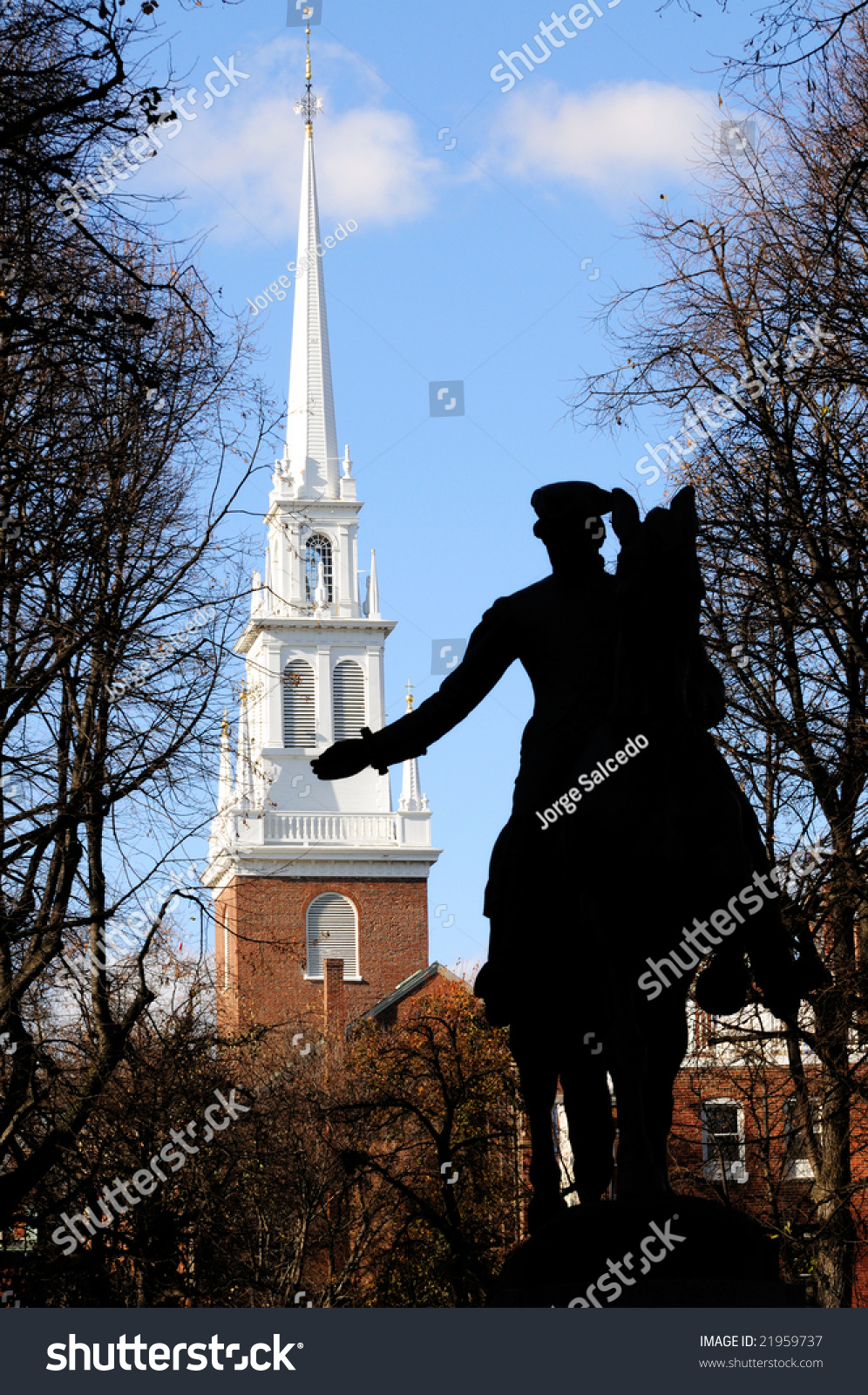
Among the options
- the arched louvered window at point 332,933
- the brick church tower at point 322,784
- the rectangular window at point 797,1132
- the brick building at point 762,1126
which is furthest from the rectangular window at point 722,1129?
the arched louvered window at point 332,933

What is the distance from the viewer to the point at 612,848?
6.41m

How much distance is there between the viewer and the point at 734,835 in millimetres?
6492

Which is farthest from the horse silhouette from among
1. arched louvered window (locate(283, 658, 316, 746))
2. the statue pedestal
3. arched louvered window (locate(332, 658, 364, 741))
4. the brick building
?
arched louvered window (locate(283, 658, 316, 746))

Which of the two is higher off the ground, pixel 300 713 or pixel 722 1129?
pixel 300 713

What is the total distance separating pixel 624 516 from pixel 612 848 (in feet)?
3.87

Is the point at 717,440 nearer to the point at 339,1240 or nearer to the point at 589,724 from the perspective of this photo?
the point at 589,724

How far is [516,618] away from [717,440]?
8977 millimetres

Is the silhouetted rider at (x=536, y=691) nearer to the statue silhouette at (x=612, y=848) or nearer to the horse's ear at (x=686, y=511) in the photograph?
the statue silhouette at (x=612, y=848)

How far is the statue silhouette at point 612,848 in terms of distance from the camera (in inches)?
253

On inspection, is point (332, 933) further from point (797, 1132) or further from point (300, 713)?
point (797, 1132)

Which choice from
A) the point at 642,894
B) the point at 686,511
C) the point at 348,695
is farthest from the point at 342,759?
the point at 348,695

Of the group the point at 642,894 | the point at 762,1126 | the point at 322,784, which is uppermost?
the point at 322,784

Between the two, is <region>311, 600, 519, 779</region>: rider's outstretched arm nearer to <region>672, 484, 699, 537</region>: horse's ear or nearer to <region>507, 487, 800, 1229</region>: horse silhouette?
<region>507, 487, 800, 1229</region>: horse silhouette
